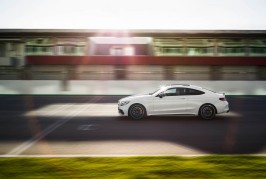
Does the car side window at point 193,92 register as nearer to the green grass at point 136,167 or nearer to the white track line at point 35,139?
the white track line at point 35,139

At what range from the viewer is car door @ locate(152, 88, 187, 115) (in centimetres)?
1352

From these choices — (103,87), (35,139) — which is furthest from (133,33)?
(35,139)

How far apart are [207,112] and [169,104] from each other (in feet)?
5.22

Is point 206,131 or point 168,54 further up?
point 168,54

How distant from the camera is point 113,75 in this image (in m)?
35.8

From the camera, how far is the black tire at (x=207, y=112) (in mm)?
13672

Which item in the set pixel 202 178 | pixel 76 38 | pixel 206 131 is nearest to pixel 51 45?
pixel 76 38

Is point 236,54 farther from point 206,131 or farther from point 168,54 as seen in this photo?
point 206,131

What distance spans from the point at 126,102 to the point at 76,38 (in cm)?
2721

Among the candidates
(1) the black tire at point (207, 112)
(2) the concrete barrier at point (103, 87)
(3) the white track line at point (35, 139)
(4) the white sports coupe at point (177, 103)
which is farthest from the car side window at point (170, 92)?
(2) the concrete barrier at point (103, 87)

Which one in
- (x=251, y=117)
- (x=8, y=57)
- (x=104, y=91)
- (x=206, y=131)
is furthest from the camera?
(x=8, y=57)

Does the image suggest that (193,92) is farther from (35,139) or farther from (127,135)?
(35,139)

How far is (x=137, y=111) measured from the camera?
44.9ft

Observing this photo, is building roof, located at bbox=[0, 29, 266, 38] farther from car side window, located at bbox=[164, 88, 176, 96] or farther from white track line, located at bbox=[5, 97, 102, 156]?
car side window, located at bbox=[164, 88, 176, 96]
